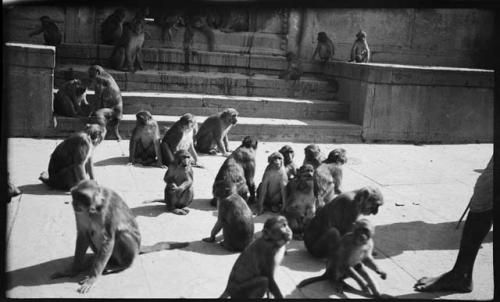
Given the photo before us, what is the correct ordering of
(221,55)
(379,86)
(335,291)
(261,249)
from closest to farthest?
(261,249) → (335,291) → (379,86) → (221,55)

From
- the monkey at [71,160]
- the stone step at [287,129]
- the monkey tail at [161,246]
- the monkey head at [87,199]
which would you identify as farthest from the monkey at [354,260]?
the stone step at [287,129]

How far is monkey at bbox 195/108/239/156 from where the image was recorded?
9211mm

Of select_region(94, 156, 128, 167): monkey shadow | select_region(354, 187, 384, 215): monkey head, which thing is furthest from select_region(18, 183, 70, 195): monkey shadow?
select_region(354, 187, 384, 215): monkey head

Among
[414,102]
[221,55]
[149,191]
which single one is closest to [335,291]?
[149,191]

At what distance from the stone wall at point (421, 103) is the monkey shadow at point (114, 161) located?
19.8ft

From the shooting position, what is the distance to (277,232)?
374 centimetres

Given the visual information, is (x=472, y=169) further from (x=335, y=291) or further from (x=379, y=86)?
(x=335, y=291)

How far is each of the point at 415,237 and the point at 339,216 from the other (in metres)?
1.57

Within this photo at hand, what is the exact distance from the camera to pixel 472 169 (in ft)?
31.3

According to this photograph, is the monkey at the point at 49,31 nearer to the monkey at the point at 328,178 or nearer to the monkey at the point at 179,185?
the monkey at the point at 179,185

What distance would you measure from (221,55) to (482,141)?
25.5 feet

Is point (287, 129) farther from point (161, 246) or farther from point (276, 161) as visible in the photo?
point (161, 246)

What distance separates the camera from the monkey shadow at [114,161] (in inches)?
317

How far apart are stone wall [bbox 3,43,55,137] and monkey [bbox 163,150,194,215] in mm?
4606
